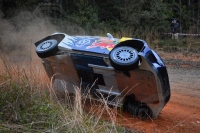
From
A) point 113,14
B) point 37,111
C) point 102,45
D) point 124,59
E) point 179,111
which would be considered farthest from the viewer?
point 113,14

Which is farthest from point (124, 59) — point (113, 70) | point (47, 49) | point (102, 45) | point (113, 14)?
point (113, 14)

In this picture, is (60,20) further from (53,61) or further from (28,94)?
(28,94)

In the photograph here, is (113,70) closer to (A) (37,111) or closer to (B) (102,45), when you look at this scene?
(B) (102,45)

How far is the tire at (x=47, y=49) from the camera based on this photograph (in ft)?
18.9

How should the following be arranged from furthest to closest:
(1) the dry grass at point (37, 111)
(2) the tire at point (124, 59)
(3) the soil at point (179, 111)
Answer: (3) the soil at point (179, 111) → (2) the tire at point (124, 59) → (1) the dry grass at point (37, 111)

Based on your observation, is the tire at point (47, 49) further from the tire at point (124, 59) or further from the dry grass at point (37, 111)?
the tire at point (124, 59)

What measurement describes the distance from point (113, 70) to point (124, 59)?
440 millimetres

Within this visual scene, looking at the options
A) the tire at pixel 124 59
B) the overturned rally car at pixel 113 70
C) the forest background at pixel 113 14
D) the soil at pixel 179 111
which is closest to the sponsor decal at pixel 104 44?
the overturned rally car at pixel 113 70

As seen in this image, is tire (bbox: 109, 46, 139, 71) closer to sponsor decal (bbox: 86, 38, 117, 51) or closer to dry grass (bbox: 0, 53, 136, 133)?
sponsor decal (bbox: 86, 38, 117, 51)

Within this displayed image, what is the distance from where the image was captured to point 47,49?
18.9ft

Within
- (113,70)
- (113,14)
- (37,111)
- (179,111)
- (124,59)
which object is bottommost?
(113,14)

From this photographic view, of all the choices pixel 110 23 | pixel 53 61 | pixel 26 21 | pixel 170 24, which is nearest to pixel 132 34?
pixel 110 23

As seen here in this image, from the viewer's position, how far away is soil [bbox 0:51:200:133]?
5.16 m

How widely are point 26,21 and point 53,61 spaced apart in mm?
12906
